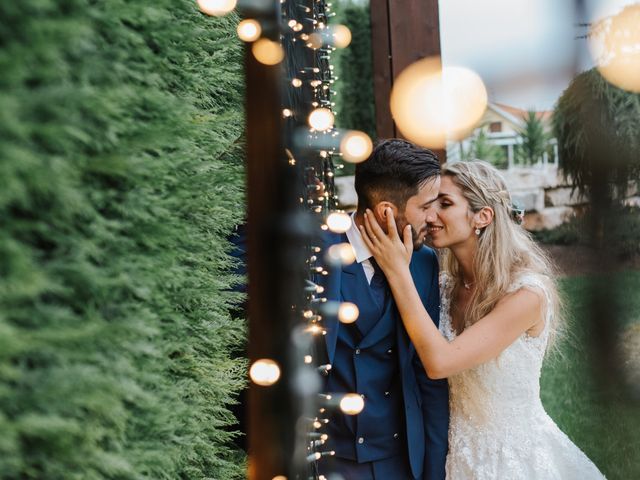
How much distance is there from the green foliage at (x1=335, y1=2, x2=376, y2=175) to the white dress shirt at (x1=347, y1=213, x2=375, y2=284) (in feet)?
11.5

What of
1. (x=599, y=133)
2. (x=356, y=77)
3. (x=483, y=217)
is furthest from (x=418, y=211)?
(x=356, y=77)

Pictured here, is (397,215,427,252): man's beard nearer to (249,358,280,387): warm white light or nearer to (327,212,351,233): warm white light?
(327,212,351,233): warm white light

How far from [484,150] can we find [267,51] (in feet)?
14.0

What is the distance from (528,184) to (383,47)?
2167 mm

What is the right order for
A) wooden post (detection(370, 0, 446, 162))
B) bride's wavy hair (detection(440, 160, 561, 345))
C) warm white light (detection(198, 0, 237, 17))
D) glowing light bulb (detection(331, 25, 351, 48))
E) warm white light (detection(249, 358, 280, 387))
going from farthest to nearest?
1. wooden post (detection(370, 0, 446, 162))
2. bride's wavy hair (detection(440, 160, 561, 345))
3. glowing light bulb (detection(331, 25, 351, 48))
4. warm white light (detection(198, 0, 237, 17))
5. warm white light (detection(249, 358, 280, 387))

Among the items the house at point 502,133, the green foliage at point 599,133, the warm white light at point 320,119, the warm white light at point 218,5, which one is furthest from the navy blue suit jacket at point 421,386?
the house at point 502,133

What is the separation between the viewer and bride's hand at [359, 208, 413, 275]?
2.29 metres

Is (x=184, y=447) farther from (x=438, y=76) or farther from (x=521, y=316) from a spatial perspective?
(x=438, y=76)

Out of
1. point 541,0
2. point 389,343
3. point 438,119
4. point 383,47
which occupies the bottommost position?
point 389,343

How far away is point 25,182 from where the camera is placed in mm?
1107

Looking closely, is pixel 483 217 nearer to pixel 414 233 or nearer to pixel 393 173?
pixel 414 233

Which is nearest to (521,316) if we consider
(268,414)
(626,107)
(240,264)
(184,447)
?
(240,264)

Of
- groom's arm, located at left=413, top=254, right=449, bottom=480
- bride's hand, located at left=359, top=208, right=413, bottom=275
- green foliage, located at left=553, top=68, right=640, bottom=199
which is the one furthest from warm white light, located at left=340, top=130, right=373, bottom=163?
green foliage, located at left=553, top=68, right=640, bottom=199

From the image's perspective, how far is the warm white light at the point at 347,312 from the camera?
2078 mm
